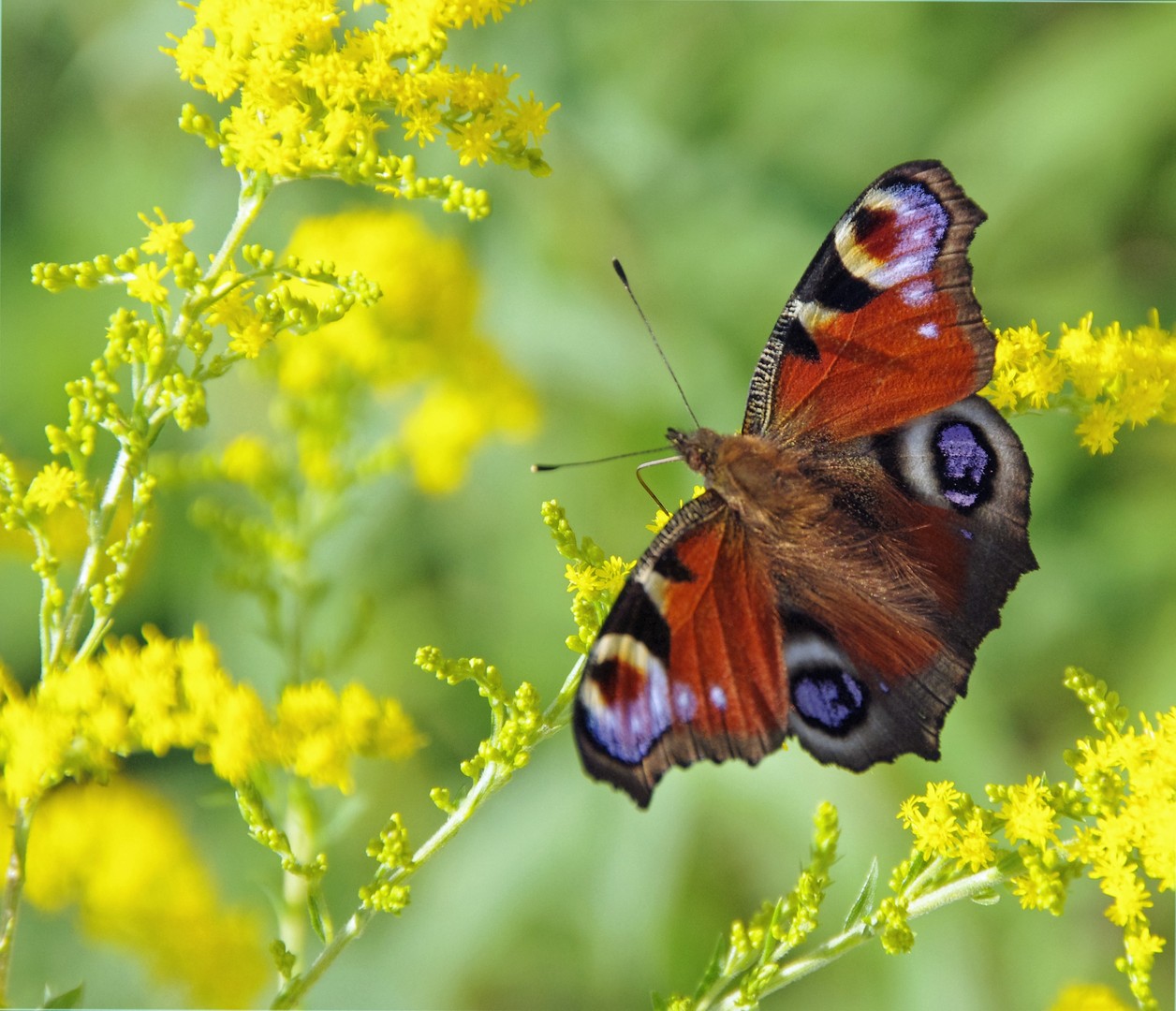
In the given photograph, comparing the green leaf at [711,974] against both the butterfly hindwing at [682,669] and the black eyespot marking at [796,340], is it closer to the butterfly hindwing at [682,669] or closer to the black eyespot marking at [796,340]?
the butterfly hindwing at [682,669]

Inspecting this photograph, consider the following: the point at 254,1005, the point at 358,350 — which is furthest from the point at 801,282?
the point at 254,1005

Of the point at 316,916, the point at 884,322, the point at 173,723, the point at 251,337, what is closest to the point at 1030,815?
the point at 884,322

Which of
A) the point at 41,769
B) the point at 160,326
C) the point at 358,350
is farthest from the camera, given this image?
the point at 358,350

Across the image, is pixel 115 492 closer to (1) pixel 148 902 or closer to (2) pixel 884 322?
(1) pixel 148 902

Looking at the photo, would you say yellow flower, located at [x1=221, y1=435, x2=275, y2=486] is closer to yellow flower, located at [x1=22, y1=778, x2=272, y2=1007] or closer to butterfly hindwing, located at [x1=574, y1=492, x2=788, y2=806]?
yellow flower, located at [x1=22, y1=778, x2=272, y2=1007]

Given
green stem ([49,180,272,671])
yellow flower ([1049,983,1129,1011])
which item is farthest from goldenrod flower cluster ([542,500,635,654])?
yellow flower ([1049,983,1129,1011])

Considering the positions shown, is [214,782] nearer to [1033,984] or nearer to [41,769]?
[41,769]
